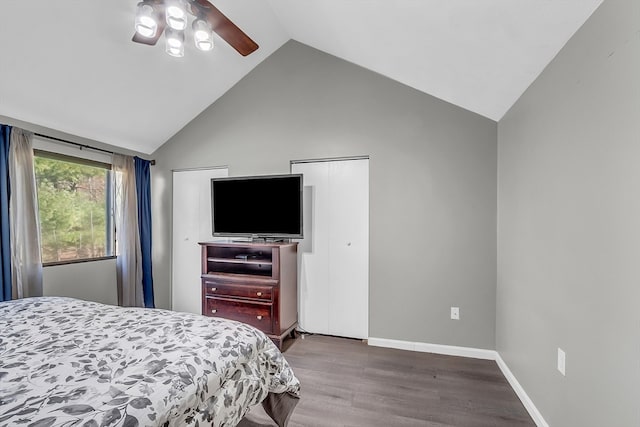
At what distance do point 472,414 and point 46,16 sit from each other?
397 centimetres

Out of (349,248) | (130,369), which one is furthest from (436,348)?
(130,369)

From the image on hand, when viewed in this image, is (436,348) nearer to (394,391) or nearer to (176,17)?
(394,391)

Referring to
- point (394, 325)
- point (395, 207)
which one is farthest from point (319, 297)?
point (395, 207)

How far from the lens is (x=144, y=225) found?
3.77 m

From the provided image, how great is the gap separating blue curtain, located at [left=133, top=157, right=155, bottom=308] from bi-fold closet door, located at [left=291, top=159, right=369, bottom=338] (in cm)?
205

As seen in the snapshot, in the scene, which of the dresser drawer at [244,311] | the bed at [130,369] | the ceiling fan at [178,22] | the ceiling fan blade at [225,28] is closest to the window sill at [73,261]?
the bed at [130,369]

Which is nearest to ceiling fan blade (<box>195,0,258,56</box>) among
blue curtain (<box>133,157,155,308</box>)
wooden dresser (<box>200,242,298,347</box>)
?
wooden dresser (<box>200,242,298,347</box>)

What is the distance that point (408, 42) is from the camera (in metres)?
2.21

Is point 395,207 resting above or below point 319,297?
above

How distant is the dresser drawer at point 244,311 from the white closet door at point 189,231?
2.79 ft

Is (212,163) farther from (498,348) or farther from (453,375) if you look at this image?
(498,348)

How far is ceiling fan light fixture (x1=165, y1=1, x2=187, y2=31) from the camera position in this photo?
1644 mm

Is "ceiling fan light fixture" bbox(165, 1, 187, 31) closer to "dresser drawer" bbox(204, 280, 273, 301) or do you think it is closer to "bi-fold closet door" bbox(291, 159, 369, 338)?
"bi-fold closet door" bbox(291, 159, 369, 338)

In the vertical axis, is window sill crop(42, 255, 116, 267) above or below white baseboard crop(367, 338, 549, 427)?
above
